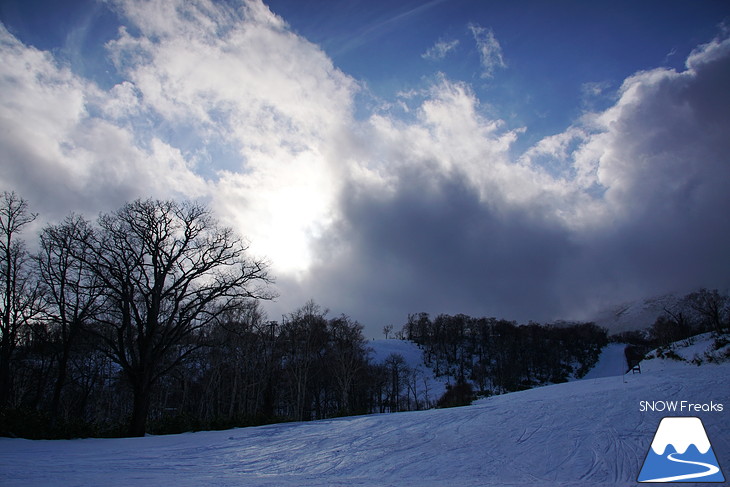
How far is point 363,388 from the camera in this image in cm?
5944

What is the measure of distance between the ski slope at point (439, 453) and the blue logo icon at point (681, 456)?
0.55 ft

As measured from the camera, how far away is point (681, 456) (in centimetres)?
751

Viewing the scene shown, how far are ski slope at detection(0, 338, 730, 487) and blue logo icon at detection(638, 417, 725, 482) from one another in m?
0.17

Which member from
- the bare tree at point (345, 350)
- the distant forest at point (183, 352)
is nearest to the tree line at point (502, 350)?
the distant forest at point (183, 352)

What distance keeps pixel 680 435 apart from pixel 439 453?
18.2ft

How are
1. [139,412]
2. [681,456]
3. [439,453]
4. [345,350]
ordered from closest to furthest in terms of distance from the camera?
[681,456] → [439,453] → [139,412] → [345,350]

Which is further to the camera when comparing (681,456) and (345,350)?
(345,350)

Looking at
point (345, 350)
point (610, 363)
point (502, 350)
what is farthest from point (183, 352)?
point (610, 363)

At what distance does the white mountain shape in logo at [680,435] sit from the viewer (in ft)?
25.4

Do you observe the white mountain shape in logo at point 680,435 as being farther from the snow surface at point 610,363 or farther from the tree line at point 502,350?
the tree line at point 502,350

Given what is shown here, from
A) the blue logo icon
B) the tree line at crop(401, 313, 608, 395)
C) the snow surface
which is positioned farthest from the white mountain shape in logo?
the tree line at crop(401, 313, 608, 395)

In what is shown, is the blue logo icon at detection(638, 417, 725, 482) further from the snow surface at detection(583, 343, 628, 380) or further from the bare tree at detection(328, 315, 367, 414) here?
the snow surface at detection(583, 343, 628, 380)

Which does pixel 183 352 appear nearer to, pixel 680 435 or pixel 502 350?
pixel 680 435

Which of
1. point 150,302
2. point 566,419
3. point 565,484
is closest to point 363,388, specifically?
point 150,302
